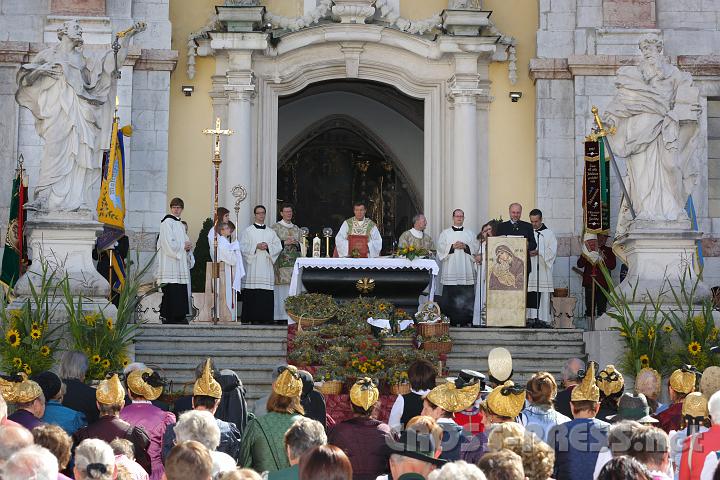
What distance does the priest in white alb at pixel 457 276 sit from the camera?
59.8 ft

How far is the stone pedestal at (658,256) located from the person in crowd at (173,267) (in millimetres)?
5405

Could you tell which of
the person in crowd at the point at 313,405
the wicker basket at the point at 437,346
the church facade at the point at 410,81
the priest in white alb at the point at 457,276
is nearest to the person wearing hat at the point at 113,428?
the person in crowd at the point at 313,405

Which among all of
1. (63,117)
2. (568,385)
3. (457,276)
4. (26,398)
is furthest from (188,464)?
(457,276)

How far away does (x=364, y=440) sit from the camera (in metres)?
7.76

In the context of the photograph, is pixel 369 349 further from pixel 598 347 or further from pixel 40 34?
pixel 40 34

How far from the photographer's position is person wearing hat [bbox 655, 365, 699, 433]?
952 cm

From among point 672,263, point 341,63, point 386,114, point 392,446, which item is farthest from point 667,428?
point 386,114

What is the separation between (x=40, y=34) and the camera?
1912 centimetres

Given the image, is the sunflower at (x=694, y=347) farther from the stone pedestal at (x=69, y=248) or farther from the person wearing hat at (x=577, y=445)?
the person wearing hat at (x=577, y=445)

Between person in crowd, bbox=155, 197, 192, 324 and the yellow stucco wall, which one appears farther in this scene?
the yellow stucco wall

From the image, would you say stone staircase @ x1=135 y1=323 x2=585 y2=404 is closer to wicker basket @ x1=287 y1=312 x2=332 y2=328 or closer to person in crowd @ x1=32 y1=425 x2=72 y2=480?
wicker basket @ x1=287 y1=312 x2=332 y2=328

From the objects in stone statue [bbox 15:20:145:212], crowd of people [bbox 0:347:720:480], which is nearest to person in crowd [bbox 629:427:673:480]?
crowd of people [bbox 0:347:720:480]

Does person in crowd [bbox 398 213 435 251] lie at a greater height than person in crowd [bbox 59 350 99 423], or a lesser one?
greater

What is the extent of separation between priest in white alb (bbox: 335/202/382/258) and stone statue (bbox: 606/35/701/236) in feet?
11.5
